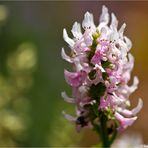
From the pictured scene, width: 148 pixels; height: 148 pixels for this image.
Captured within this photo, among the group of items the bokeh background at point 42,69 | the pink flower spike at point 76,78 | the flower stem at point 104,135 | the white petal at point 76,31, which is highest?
the white petal at point 76,31

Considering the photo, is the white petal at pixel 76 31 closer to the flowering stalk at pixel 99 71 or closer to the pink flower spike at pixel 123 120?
the flowering stalk at pixel 99 71

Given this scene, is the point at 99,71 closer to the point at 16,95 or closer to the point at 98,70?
the point at 98,70

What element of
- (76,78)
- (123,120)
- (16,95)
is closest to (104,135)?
(123,120)

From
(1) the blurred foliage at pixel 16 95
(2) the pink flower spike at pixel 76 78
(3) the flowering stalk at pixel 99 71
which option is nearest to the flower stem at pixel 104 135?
(3) the flowering stalk at pixel 99 71

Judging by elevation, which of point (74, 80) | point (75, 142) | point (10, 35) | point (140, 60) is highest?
point (74, 80)

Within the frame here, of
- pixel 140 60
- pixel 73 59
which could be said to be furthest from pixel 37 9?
pixel 73 59

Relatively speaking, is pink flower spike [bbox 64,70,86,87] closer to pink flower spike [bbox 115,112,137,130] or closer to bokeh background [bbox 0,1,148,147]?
pink flower spike [bbox 115,112,137,130]

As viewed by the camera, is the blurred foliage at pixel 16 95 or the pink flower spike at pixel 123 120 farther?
the blurred foliage at pixel 16 95

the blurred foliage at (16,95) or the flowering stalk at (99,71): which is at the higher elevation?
the flowering stalk at (99,71)

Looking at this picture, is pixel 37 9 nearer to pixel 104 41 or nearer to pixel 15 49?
pixel 15 49
